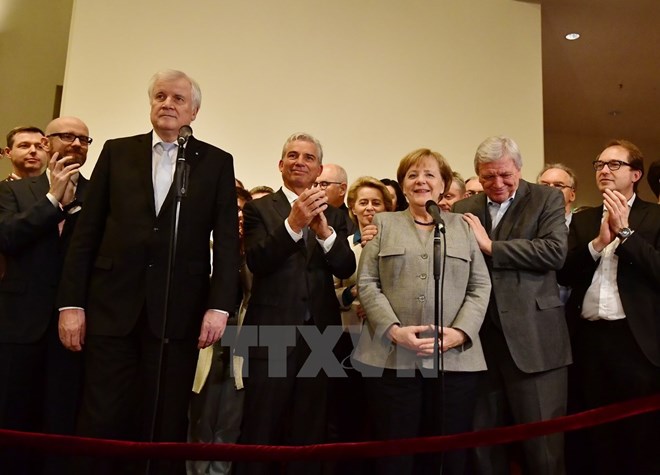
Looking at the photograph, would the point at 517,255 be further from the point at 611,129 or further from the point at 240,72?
the point at 611,129

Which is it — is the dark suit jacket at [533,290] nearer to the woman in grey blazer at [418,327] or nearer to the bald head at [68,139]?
the woman in grey blazer at [418,327]

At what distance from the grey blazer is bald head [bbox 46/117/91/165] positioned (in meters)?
1.41

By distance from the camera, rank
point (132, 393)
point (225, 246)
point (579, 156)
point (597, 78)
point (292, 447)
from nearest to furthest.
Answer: point (292, 447) → point (132, 393) → point (225, 246) → point (597, 78) → point (579, 156)

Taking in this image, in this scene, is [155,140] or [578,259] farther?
[578,259]

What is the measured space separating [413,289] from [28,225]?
1.62 meters

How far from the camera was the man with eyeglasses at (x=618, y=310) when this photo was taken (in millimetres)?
2719

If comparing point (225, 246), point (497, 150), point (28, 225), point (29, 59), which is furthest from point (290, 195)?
point (29, 59)

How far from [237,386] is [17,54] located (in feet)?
13.9

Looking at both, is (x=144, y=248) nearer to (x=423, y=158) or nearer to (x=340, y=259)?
(x=340, y=259)

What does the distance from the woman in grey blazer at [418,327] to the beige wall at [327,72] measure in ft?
8.02

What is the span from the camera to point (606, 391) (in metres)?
2.82

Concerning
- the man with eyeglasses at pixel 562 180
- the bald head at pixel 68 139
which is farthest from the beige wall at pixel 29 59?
the man with eyeglasses at pixel 562 180

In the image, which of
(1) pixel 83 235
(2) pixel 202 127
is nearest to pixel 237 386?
(1) pixel 83 235

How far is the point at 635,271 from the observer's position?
9.23 feet
